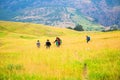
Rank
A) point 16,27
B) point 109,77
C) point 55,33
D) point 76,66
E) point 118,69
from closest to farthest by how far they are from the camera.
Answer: point 109,77 → point 118,69 → point 76,66 → point 55,33 → point 16,27

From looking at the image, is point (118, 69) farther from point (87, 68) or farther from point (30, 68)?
point (30, 68)

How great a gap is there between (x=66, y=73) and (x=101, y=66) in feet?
6.12

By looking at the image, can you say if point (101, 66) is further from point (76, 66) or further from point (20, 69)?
point (20, 69)

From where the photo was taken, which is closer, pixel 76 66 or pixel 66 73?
pixel 66 73

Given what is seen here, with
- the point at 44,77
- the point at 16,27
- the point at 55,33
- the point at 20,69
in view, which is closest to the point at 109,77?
the point at 44,77

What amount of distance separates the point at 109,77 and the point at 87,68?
190 centimetres

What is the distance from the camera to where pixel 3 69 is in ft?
42.3

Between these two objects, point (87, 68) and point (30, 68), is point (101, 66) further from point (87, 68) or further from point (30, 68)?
point (30, 68)

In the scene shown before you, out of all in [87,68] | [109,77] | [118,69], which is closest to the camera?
[109,77]

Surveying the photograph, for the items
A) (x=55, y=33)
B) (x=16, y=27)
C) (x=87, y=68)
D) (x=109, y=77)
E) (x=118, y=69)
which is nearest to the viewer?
(x=109, y=77)

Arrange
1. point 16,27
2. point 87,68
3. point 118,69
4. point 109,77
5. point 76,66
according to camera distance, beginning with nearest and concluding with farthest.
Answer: point 109,77
point 118,69
point 87,68
point 76,66
point 16,27

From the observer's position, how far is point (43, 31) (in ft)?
527

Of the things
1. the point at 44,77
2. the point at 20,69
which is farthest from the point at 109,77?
the point at 20,69

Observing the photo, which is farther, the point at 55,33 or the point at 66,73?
the point at 55,33
